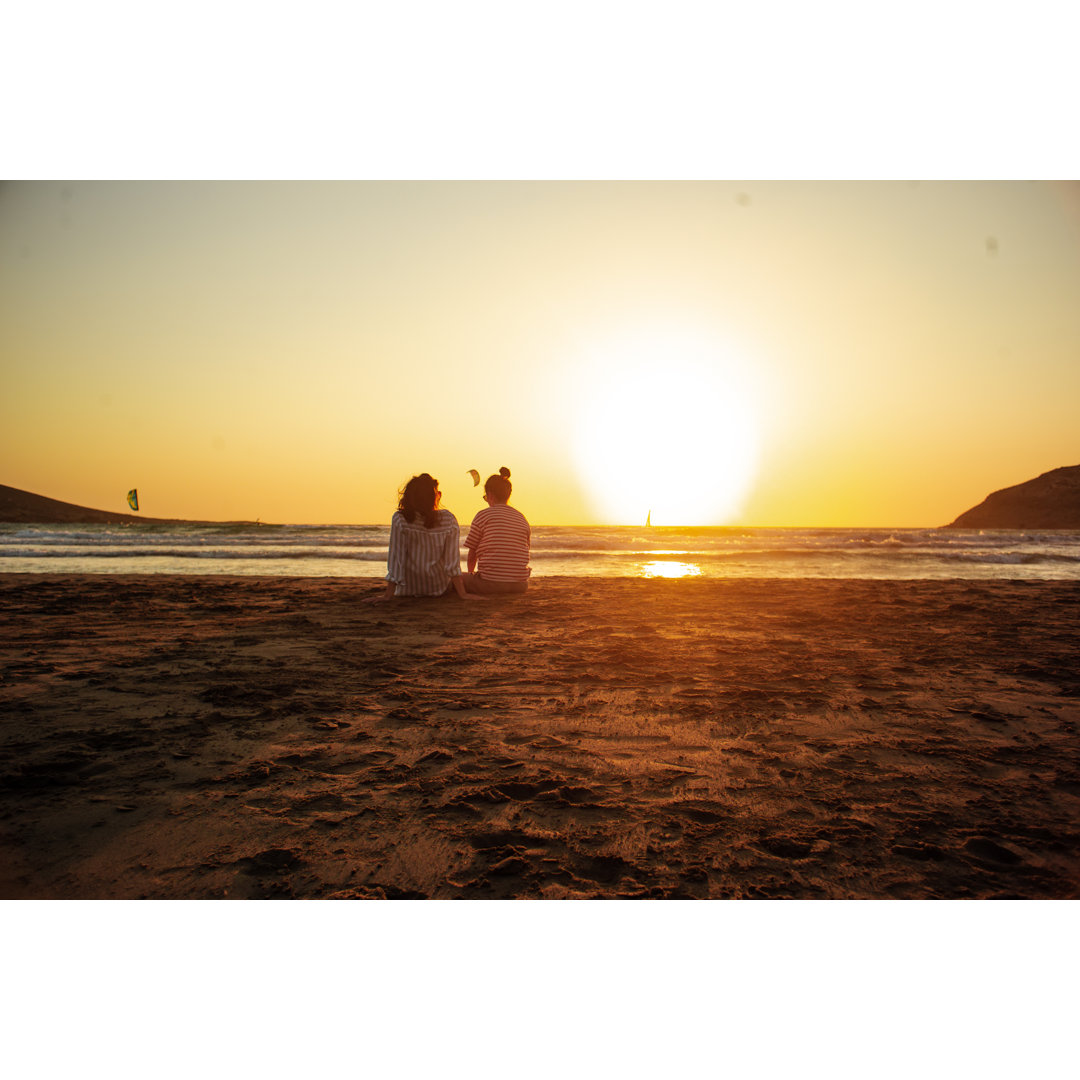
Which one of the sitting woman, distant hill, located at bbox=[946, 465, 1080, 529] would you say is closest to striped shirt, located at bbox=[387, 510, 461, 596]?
the sitting woman

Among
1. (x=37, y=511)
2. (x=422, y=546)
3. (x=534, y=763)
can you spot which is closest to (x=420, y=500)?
(x=422, y=546)

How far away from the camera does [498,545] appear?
22.6 feet

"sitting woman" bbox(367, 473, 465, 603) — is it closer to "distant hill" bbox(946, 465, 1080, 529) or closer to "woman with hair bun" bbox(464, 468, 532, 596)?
"woman with hair bun" bbox(464, 468, 532, 596)

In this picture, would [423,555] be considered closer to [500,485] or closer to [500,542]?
[500,542]

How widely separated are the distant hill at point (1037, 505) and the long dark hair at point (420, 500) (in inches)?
2568

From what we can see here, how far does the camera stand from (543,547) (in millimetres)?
20031

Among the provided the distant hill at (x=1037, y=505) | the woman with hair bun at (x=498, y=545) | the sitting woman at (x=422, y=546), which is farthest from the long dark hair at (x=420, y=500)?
the distant hill at (x=1037, y=505)

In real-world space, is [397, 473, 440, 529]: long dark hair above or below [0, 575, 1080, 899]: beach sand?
above

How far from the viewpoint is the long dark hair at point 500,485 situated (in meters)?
6.81

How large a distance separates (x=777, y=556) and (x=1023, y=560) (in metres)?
5.99

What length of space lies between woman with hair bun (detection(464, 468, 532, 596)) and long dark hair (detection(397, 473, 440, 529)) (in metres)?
0.51

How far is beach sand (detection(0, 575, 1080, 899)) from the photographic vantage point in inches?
70.2

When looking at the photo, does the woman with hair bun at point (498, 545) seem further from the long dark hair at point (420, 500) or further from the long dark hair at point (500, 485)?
the long dark hair at point (420, 500)

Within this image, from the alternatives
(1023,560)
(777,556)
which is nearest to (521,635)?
(777,556)
